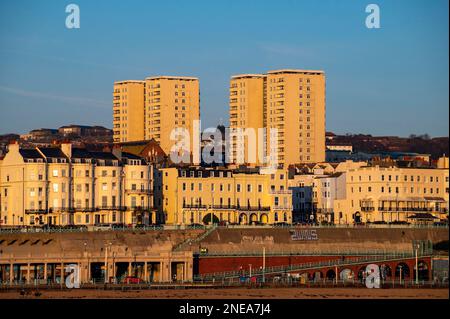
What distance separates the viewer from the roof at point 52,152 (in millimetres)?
145150

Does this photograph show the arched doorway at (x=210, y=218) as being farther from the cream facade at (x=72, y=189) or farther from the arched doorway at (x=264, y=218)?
the arched doorway at (x=264, y=218)

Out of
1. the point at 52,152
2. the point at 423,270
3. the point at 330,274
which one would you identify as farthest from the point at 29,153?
the point at 423,270

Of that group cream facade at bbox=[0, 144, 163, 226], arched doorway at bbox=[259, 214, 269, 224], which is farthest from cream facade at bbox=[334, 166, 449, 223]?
cream facade at bbox=[0, 144, 163, 226]

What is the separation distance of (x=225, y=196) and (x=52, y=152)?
17.5m

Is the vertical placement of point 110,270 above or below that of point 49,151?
below

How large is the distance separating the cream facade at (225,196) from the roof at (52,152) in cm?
A: 1212

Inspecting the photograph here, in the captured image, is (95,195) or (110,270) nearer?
(110,270)

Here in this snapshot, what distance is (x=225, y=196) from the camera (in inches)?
6063

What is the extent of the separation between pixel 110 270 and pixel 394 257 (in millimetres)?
22684

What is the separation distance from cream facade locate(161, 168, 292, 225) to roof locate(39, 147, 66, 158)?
39.8 feet
